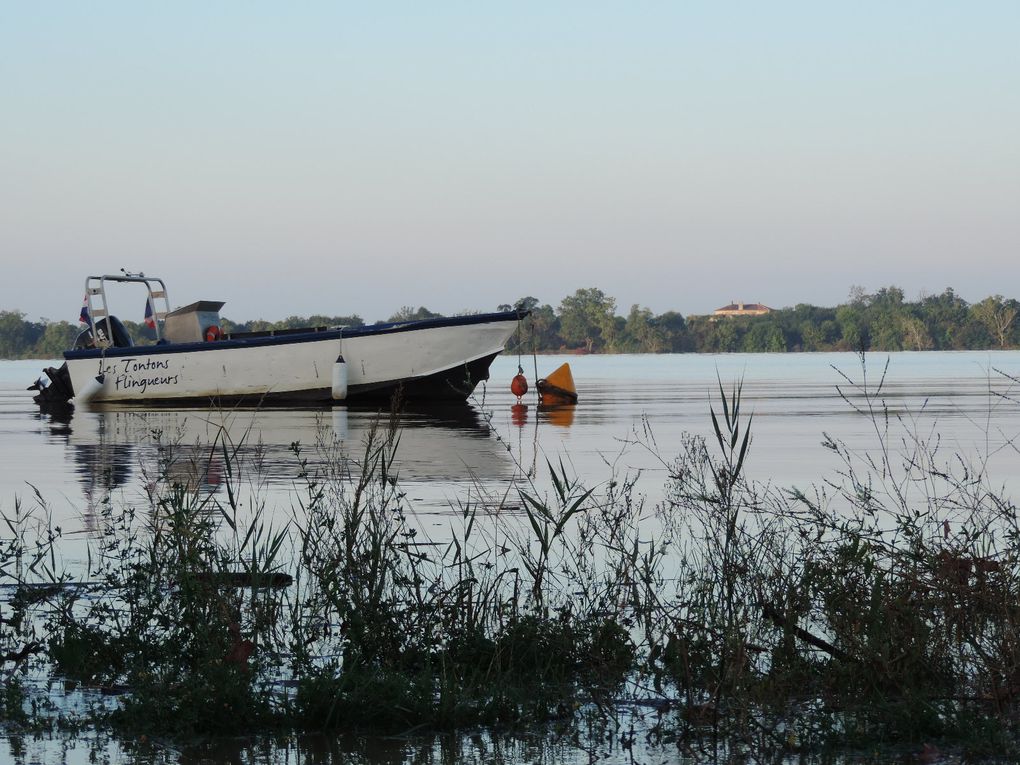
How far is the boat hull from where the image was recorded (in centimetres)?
3002

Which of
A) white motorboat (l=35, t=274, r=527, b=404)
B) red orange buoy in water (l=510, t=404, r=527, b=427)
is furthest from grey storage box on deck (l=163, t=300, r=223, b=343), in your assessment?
red orange buoy in water (l=510, t=404, r=527, b=427)

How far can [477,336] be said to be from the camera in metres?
30.2

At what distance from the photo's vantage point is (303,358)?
99.6ft

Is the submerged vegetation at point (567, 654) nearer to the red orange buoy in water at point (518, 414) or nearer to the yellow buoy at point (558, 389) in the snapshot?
the red orange buoy in water at point (518, 414)

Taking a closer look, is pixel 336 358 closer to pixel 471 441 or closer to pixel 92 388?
pixel 92 388

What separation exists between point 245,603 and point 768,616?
7.80 ft

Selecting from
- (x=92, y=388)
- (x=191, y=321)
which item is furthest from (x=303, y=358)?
(x=92, y=388)

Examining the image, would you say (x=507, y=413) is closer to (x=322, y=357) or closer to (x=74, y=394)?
(x=322, y=357)

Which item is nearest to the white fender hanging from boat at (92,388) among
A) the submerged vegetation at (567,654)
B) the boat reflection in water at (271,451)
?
the boat reflection in water at (271,451)

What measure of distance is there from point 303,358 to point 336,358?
34.4 inches

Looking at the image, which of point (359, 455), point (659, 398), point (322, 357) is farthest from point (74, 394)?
Result: point (359, 455)

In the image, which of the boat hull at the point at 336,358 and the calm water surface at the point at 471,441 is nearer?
the calm water surface at the point at 471,441

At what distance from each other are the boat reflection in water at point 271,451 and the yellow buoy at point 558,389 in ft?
8.11

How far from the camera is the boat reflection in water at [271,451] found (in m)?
8.75
